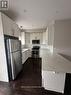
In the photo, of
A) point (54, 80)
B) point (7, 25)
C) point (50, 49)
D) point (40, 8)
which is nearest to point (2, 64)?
point (7, 25)

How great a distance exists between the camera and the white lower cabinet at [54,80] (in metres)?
2.06

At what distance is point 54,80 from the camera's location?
211cm

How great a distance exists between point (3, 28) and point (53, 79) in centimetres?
214

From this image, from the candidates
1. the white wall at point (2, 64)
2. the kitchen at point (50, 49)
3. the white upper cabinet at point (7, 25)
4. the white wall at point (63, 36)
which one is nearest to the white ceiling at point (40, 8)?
the white upper cabinet at point (7, 25)

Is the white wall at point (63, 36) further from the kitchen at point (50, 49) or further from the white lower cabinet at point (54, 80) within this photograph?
the white lower cabinet at point (54, 80)

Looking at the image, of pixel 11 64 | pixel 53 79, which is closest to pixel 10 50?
pixel 11 64

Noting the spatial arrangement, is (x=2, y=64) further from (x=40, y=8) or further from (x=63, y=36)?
(x=63, y=36)

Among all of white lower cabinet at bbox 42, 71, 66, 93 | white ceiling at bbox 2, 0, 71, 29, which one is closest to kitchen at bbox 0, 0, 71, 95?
white lower cabinet at bbox 42, 71, 66, 93

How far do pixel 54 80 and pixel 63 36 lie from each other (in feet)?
7.62

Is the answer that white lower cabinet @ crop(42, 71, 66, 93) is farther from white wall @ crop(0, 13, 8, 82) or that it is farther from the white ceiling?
the white ceiling

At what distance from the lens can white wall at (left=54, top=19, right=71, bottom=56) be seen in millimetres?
3717

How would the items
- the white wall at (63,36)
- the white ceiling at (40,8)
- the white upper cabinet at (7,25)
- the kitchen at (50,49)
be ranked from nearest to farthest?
1. the kitchen at (50,49)
2. the white ceiling at (40,8)
3. the white upper cabinet at (7,25)
4. the white wall at (63,36)

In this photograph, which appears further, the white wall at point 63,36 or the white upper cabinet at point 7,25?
the white wall at point 63,36

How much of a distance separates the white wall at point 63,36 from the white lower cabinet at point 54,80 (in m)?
1.96
